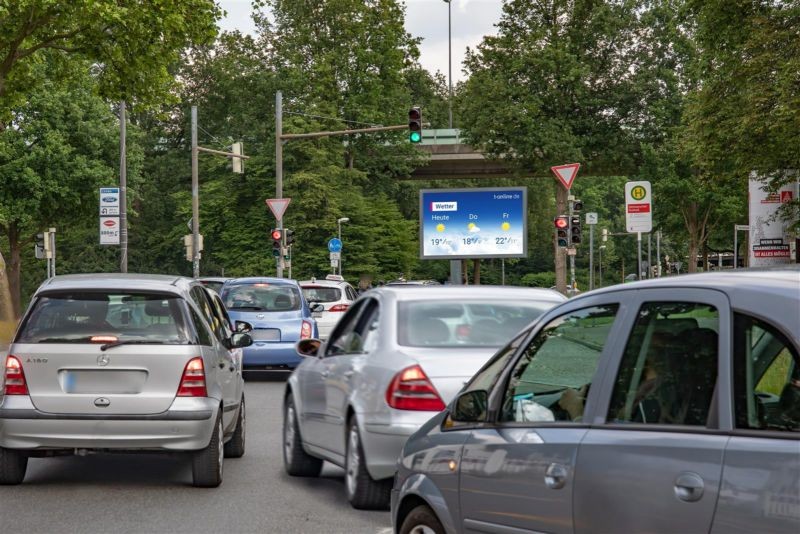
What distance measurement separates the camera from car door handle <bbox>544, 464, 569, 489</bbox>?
4418mm

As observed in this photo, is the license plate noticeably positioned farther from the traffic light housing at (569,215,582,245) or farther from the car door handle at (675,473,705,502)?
the car door handle at (675,473,705,502)

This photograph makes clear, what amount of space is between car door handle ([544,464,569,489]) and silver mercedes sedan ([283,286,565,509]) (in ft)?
11.9

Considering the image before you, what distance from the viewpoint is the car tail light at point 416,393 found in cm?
819

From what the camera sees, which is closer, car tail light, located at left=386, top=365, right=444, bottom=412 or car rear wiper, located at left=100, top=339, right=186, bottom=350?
car tail light, located at left=386, top=365, right=444, bottom=412

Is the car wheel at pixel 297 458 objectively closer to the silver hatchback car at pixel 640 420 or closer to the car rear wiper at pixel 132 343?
the car rear wiper at pixel 132 343

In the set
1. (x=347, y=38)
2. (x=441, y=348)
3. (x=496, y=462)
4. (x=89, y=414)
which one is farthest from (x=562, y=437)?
(x=347, y=38)

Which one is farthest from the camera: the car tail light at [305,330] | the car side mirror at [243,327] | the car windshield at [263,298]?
the car windshield at [263,298]

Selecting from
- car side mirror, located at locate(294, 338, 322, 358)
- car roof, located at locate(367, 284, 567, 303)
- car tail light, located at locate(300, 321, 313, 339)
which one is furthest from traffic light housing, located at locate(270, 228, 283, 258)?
car roof, located at locate(367, 284, 567, 303)

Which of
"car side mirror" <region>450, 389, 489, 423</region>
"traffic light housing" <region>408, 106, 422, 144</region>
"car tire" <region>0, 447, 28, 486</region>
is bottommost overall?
"car tire" <region>0, 447, 28, 486</region>

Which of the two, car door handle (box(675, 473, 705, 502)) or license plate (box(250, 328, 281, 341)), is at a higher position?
car door handle (box(675, 473, 705, 502))

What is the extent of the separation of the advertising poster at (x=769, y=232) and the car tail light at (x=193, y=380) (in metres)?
21.3

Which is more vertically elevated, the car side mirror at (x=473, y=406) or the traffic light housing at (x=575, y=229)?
the traffic light housing at (x=575, y=229)

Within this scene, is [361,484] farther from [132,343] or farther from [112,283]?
[112,283]

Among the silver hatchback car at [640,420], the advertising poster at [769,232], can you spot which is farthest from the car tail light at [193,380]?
the advertising poster at [769,232]
